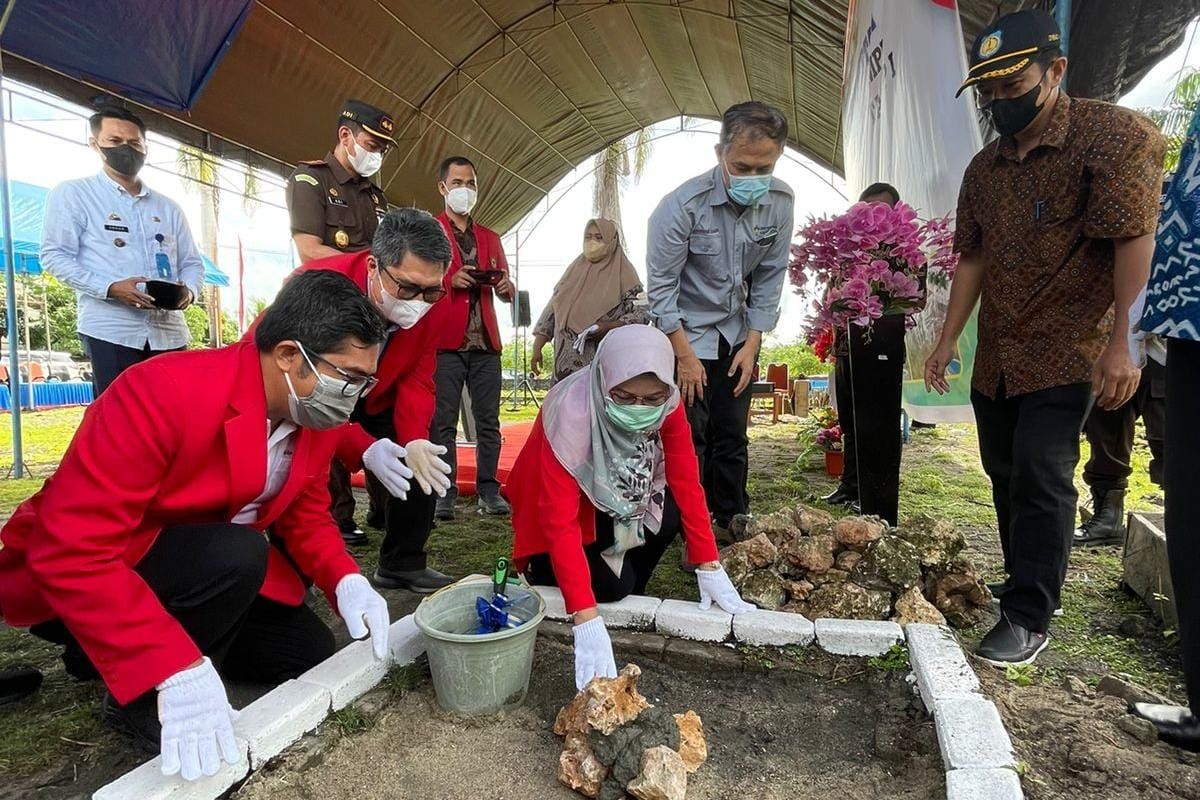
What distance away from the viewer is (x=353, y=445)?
2102 millimetres

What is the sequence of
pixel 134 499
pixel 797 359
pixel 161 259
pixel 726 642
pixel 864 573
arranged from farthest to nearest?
pixel 797 359
pixel 161 259
pixel 864 573
pixel 726 642
pixel 134 499

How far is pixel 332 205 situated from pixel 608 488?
6.14ft

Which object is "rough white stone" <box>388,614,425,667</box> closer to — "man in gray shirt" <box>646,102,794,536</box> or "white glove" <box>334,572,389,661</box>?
"white glove" <box>334,572,389,661</box>

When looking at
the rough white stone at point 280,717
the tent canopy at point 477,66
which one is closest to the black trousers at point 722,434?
the rough white stone at point 280,717

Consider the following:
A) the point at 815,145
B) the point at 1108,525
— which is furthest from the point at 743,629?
the point at 815,145

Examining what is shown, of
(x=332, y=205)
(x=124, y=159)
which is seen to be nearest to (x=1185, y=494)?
(x=332, y=205)

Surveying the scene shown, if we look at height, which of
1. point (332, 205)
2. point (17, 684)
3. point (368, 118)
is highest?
point (368, 118)

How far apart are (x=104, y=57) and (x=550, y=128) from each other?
23.9 feet

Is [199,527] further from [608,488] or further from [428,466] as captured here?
[608,488]

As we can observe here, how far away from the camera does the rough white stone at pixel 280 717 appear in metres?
1.47

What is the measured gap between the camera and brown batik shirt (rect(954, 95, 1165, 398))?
183cm

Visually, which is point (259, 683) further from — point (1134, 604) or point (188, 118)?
point (188, 118)

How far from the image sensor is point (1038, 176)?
201 cm

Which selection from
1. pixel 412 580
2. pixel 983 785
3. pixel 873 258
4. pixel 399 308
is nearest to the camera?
pixel 983 785
